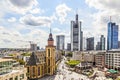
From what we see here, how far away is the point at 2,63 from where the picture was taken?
1166 inches

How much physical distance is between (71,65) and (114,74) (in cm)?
4539

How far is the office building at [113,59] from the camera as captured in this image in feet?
323

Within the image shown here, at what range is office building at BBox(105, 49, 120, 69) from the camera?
323 ft

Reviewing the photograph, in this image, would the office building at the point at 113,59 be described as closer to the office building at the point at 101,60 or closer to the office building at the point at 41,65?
the office building at the point at 101,60

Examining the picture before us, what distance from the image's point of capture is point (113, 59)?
10069 cm

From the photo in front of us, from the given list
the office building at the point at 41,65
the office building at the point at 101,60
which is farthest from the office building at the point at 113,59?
the office building at the point at 41,65

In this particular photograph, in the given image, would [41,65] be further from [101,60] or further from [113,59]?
[101,60]

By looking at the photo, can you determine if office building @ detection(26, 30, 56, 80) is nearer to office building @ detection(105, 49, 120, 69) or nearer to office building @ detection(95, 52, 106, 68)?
office building @ detection(105, 49, 120, 69)

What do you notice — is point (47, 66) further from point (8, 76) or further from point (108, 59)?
point (8, 76)

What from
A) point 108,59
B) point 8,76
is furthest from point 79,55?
point 8,76

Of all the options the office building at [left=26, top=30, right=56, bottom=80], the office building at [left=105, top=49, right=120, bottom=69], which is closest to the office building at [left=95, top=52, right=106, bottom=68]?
the office building at [left=105, top=49, right=120, bottom=69]

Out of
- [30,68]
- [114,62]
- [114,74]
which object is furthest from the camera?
[114,62]

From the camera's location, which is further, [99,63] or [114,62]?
[99,63]

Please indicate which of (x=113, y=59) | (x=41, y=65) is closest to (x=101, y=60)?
(x=113, y=59)
